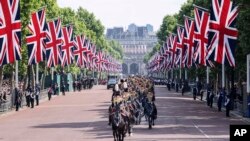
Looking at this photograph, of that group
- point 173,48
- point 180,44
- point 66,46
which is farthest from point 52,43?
point 173,48

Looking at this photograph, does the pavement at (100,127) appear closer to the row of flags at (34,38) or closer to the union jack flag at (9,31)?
the union jack flag at (9,31)

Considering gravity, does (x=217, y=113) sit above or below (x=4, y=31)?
below

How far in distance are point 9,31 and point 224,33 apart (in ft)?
40.8

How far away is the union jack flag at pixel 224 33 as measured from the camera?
39.9 metres

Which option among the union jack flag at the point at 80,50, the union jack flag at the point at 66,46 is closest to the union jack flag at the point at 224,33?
the union jack flag at the point at 66,46

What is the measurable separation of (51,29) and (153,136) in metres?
32.9

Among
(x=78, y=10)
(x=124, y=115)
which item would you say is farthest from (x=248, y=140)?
(x=78, y=10)

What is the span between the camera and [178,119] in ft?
128

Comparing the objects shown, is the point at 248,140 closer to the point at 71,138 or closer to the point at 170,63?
the point at 71,138

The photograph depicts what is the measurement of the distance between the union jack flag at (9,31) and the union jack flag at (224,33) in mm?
11445

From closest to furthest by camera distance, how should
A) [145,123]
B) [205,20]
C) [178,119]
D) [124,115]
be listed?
[124,115]
[145,123]
[178,119]
[205,20]

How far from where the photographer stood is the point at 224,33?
4025cm

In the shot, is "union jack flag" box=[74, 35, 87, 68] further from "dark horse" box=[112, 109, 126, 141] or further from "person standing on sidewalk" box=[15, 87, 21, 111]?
"dark horse" box=[112, 109, 126, 141]

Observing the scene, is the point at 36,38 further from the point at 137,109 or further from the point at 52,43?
the point at 137,109
